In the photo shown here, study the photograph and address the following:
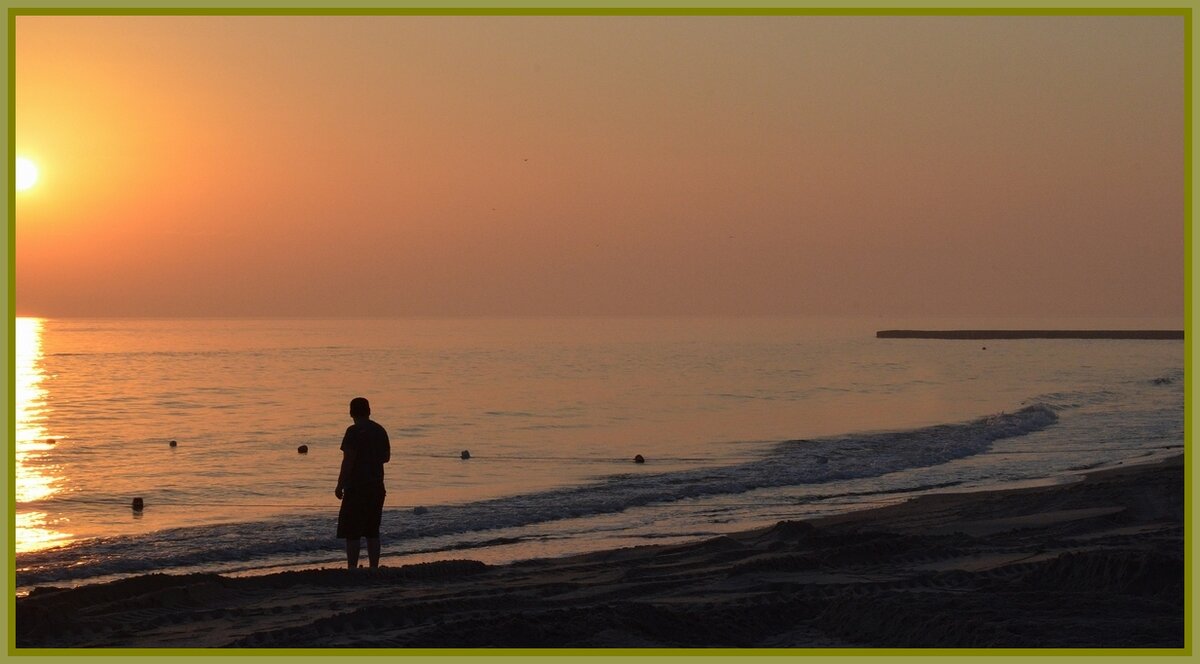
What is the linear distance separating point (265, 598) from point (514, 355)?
87731 mm

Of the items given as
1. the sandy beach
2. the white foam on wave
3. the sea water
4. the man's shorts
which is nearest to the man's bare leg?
A: the man's shorts

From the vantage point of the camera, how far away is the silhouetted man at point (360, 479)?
1152cm

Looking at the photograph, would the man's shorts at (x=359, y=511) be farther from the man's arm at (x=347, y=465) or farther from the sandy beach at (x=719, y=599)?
the sandy beach at (x=719, y=599)

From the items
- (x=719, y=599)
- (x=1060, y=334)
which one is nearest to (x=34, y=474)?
(x=719, y=599)

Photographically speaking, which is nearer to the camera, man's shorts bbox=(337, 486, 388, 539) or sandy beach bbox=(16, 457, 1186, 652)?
sandy beach bbox=(16, 457, 1186, 652)

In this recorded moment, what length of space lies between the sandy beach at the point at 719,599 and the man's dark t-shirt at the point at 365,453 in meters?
0.88

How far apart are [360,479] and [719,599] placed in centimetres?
391

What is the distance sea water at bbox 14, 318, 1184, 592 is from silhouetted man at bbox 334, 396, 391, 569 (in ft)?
8.47

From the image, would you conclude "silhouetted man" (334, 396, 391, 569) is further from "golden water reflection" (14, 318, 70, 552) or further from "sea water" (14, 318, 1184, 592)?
"golden water reflection" (14, 318, 70, 552)

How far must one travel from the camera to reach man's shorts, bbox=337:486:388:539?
11594 mm

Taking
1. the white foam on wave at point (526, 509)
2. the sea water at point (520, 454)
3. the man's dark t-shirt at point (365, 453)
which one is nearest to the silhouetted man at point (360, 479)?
the man's dark t-shirt at point (365, 453)

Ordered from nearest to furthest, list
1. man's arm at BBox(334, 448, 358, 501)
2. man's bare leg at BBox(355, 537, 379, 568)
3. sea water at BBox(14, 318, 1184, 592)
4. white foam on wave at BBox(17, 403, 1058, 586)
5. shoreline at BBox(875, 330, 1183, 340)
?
1. man's arm at BBox(334, 448, 358, 501)
2. man's bare leg at BBox(355, 537, 379, 568)
3. white foam on wave at BBox(17, 403, 1058, 586)
4. sea water at BBox(14, 318, 1184, 592)
5. shoreline at BBox(875, 330, 1183, 340)

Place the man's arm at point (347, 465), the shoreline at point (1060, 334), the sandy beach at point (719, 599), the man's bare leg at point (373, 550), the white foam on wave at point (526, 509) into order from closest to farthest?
the sandy beach at point (719, 599) → the man's arm at point (347, 465) → the man's bare leg at point (373, 550) → the white foam on wave at point (526, 509) → the shoreline at point (1060, 334)

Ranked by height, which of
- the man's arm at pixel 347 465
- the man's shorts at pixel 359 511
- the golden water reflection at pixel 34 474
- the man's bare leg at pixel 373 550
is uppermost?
the man's arm at pixel 347 465
